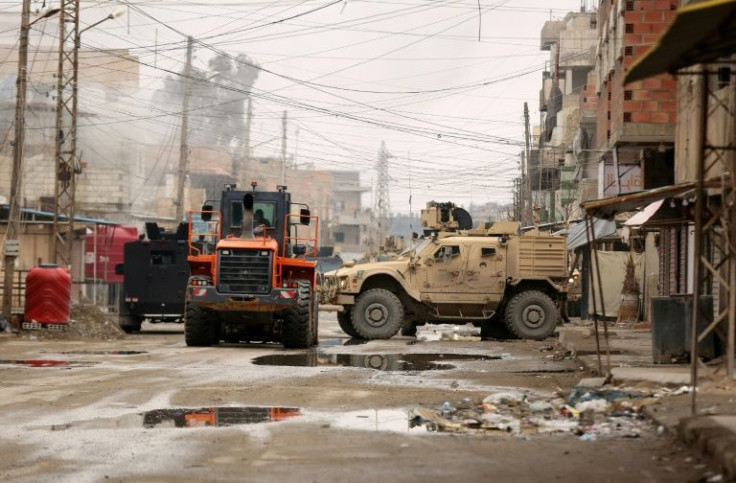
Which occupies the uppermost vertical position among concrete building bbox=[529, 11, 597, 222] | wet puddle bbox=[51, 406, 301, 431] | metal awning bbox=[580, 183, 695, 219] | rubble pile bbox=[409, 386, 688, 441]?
concrete building bbox=[529, 11, 597, 222]

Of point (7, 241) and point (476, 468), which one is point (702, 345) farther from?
point (7, 241)

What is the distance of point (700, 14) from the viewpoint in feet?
26.3

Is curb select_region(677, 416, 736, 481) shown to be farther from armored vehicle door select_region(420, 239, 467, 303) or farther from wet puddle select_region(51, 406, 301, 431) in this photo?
armored vehicle door select_region(420, 239, 467, 303)

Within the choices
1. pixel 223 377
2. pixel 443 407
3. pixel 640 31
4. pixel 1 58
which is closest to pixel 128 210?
pixel 1 58

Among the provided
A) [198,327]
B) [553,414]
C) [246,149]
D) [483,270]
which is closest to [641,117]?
[483,270]

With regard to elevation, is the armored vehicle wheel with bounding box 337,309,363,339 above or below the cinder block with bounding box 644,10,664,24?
below

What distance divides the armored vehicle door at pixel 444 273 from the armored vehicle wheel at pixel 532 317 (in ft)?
4.19

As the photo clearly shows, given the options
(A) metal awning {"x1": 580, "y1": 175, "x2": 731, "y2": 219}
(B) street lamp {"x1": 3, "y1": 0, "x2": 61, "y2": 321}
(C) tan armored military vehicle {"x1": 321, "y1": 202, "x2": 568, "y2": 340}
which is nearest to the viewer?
(A) metal awning {"x1": 580, "y1": 175, "x2": 731, "y2": 219}

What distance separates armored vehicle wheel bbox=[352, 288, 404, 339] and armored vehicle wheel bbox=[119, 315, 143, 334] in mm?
7445

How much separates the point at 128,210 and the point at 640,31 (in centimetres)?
5149

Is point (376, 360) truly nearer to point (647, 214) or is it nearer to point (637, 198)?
point (647, 214)

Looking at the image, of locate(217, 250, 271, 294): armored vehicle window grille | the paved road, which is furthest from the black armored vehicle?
the paved road

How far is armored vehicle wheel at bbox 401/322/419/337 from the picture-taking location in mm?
29953

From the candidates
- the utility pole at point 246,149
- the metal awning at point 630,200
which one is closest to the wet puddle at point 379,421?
the metal awning at point 630,200
